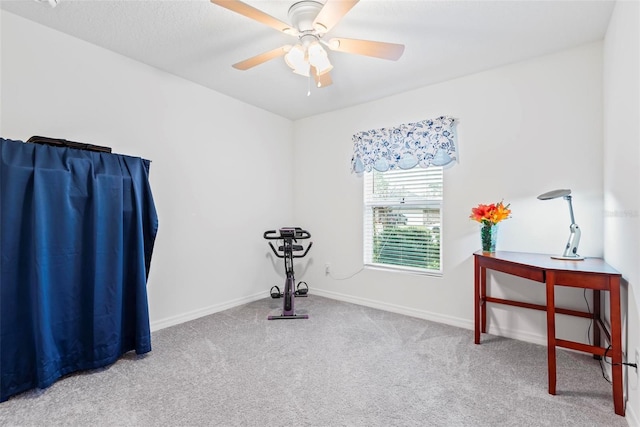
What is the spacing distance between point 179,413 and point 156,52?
2657 millimetres

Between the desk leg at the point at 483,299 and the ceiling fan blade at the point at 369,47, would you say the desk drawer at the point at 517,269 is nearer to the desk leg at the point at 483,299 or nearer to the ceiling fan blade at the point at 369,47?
the desk leg at the point at 483,299

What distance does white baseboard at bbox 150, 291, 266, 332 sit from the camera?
2814 mm

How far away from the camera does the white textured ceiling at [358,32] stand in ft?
6.45

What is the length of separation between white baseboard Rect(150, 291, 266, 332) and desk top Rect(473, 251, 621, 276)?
2.54m

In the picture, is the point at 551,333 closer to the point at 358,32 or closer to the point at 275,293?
the point at 358,32

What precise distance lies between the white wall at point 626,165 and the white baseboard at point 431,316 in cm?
89

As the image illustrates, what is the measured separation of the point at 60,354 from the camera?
1.95 metres

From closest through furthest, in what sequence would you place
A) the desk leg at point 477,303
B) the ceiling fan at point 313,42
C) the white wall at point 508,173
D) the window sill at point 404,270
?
the ceiling fan at point 313,42
the white wall at point 508,173
the desk leg at point 477,303
the window sill at point 404,270

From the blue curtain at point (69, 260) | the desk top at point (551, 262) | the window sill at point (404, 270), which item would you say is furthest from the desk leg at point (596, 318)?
the blue curtain at point (69, 260)

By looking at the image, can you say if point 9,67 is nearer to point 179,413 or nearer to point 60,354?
point 60,354

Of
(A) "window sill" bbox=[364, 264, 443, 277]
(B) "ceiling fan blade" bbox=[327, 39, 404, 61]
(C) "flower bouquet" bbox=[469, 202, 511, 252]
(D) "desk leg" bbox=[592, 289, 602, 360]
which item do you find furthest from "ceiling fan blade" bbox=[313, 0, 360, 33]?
(D) "desk leg" bbox=[592, 289, 602, 360]

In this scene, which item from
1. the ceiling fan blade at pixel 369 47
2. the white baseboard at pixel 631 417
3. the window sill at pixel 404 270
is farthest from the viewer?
Answer: the window sill at pixel 404 270

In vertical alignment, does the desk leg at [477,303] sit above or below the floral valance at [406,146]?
below

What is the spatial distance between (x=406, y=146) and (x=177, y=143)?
7.64 feet
